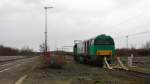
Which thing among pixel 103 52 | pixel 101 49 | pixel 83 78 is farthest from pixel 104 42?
pixel 83 78

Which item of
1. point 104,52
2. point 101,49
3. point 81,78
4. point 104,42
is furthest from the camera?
point 104,42

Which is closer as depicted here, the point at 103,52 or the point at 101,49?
the point at 103,52

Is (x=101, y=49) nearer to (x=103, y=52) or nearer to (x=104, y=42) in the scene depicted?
(x=103, y=52)

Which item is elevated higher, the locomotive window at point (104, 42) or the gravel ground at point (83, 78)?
the locomotive window at point (104, 42)

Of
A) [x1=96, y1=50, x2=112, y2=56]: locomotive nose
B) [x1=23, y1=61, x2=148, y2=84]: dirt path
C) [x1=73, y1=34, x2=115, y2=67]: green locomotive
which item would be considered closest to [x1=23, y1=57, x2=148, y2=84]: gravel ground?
[x1=23, y1=61, x2=148, y2=84]: dirt path

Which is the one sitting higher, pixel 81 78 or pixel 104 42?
pixel 104 42

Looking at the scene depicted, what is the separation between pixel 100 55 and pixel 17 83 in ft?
67.1

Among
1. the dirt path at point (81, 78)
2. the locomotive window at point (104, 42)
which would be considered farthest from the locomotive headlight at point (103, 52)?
the dirt path at point (81, 78)

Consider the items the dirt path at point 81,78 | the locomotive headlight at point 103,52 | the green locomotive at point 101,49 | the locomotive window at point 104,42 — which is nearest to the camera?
the dirt path at point 81,78

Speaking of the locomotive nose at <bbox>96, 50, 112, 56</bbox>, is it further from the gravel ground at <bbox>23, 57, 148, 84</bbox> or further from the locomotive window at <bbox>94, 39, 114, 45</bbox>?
the gravel ground at <bbox>23, 57, 148, 84</bbox>

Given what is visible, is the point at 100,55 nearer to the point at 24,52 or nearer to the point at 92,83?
the point at 92,83

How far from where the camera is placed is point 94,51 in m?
40.6

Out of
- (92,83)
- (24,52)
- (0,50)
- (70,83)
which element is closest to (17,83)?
→ (70,83)

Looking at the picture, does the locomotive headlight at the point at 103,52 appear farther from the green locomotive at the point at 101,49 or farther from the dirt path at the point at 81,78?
the dirt path at the point at 81,78
